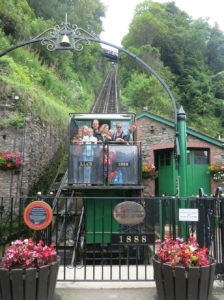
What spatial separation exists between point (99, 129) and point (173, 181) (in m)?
5.20

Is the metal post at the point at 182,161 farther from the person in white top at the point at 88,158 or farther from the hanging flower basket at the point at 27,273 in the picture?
the hanging flower basket at the point at 27,273

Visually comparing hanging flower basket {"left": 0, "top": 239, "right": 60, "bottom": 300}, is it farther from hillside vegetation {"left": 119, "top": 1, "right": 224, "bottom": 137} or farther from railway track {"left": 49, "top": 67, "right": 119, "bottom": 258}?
hillside vegetation {"left": 119, "top": 1, "right": 224, "bottom": 137}

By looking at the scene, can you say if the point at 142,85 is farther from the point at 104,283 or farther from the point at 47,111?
the point at 104,283

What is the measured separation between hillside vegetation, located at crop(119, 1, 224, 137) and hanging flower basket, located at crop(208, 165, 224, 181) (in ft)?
39.9

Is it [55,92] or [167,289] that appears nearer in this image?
[167,289]

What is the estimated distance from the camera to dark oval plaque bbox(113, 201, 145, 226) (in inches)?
173

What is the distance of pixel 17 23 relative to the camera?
662 inches

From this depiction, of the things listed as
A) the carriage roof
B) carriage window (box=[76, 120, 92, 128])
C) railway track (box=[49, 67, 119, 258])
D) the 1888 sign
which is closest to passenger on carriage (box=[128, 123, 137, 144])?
the carriage roof

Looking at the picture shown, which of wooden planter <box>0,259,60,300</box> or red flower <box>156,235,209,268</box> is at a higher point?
red flower <box>156,235,209,268</box>

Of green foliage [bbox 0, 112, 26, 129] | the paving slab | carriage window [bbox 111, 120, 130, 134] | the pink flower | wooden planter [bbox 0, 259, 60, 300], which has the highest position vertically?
green foliage [bbox 0, 112, 26, 129]

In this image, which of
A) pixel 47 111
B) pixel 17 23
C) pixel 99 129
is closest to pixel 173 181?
pixel 99 129

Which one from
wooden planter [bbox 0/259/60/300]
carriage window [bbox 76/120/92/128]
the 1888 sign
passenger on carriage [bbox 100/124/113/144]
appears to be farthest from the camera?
carriage window [bbox 76/120/92/128]

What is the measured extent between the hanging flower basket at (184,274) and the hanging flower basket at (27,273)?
146cm

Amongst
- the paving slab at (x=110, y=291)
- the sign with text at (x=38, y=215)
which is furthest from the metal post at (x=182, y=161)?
the sign with text at (x=38, y=215)
